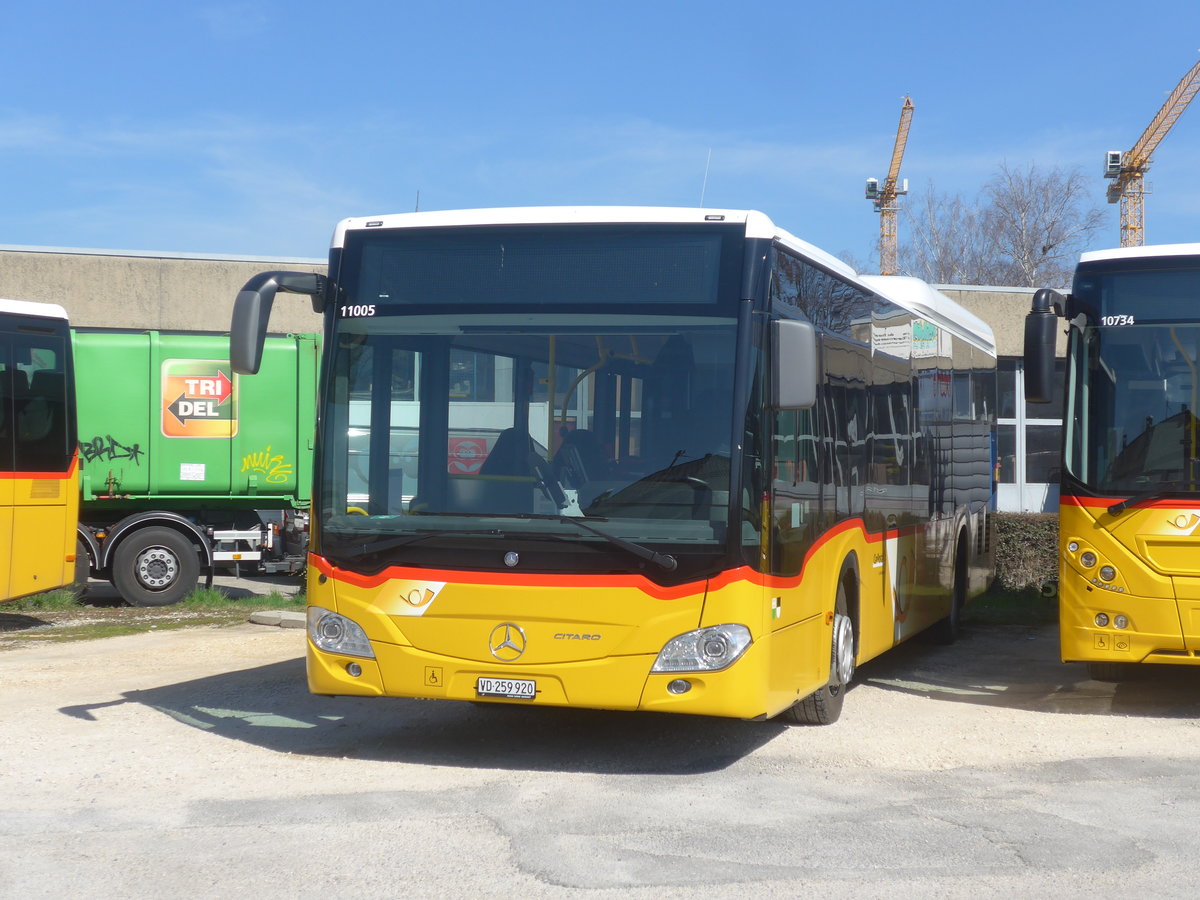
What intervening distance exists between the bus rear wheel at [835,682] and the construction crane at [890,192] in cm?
7390

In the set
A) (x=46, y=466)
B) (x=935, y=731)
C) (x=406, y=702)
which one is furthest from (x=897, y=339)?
(x=46, y=466)

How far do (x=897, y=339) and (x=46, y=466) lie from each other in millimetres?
8233

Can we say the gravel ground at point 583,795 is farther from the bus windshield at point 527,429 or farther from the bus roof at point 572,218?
the bus roof at point 572,218

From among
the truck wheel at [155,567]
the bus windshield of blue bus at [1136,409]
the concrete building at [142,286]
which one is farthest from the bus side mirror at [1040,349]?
the concrete building at [142,286]

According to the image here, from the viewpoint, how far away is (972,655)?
507 inches

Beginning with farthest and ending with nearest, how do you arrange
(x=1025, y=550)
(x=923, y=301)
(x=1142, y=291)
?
(x=1025, y=550) → (x=923, y=301) → (x=1142, y=291)

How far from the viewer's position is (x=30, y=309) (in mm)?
14250

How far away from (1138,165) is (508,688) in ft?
236

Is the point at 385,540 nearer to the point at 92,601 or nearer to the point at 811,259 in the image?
the point at 811,259

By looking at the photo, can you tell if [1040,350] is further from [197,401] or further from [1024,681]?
[197,401]

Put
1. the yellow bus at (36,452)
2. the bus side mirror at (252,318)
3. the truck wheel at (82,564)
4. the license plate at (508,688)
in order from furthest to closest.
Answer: the truck wheel at (82,564) < the yellow bus at (36,452) < the bus side mirror at (252,318) < the license plate at (508,688)

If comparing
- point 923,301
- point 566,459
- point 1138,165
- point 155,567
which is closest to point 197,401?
point 155,567

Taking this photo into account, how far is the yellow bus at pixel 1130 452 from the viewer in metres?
9.19

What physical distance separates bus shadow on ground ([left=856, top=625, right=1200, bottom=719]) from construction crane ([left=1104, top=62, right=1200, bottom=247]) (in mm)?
62201
